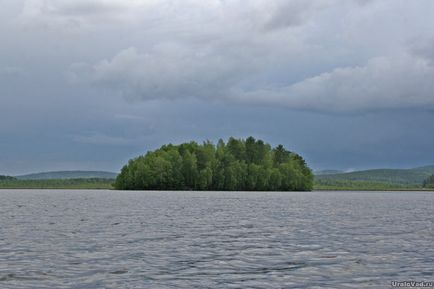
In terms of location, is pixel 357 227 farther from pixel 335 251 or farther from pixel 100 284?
pixel 100 284

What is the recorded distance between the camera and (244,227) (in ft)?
174

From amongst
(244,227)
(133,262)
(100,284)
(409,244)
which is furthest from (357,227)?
(100,284)

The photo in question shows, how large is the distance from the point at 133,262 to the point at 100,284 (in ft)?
20.6

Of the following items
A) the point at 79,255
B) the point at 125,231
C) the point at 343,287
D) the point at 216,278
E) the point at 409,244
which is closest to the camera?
the point at 343,287

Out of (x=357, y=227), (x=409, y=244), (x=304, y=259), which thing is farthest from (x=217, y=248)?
(x=357, y=227)

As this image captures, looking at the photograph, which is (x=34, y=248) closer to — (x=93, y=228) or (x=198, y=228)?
(x=93, y=228)

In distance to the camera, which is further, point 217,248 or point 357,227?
point 357,227

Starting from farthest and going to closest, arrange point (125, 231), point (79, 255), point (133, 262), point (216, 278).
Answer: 1. point (125, 231)
2. point (79, 255)
3. point (133, 262)
4. point (216, 278)

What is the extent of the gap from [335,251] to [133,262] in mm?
12667

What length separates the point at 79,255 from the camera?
32.8 meters

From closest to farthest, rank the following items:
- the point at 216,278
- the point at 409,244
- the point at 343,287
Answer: the point at 343,287 < the point at 216,278 < the point at 409,244

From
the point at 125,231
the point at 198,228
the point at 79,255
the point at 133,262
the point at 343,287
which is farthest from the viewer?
the point at 198,228

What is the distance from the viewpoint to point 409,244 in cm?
3928

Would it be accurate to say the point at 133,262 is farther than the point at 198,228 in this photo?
No
